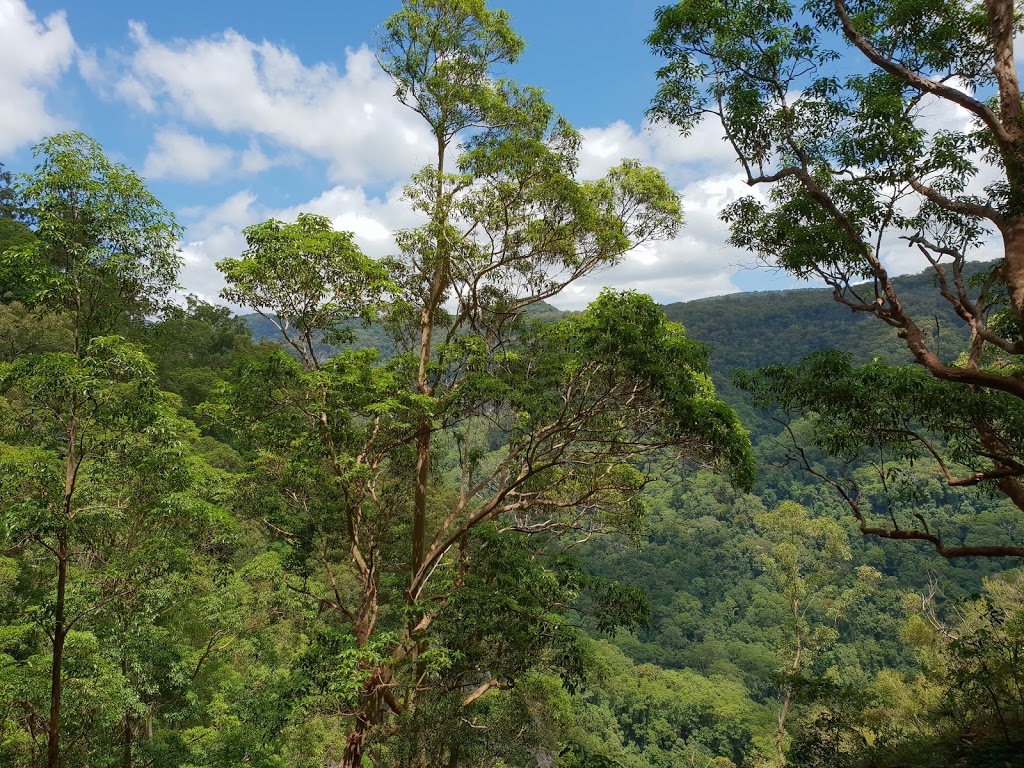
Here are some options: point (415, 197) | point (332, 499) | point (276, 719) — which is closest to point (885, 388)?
point (415, 197)

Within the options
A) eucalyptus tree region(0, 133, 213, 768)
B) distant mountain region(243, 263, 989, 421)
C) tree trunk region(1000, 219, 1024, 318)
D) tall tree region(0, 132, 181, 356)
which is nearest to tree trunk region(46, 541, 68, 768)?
eucalyptus tree region(0, 133, 213, 768)

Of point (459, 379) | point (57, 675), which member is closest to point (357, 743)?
point (57, 675)

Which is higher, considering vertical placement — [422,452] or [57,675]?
[422,452]

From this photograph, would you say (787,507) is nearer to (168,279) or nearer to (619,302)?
(619,302)

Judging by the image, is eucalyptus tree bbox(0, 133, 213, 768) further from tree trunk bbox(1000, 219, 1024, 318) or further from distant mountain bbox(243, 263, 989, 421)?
distant mountain bbox(243, 263, 989, 421)

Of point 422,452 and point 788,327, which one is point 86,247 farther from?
point 788,327

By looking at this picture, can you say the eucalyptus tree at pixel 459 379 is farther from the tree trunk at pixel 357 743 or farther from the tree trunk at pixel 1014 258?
the tree trunk at pixel 1014 258

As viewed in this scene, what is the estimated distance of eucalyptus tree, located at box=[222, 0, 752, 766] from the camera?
661 cm

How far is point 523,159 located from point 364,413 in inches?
169

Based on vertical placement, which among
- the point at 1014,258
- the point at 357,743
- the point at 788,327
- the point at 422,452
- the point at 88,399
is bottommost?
the point at 357,743

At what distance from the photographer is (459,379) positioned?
27.7ft

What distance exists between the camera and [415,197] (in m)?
8.61

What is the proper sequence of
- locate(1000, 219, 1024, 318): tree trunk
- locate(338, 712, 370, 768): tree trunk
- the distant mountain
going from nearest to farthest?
locate(1000, 219, 1024, 318): tree trunk, locate(338, 712, 370, 768): tree trunk, the distant mountain

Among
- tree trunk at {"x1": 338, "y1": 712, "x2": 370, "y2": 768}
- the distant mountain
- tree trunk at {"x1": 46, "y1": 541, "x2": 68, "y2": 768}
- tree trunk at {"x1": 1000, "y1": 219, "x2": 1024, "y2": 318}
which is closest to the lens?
tree trunk at {"x1": 46, "y1": 541, "x2": 68, "y2": 768}
